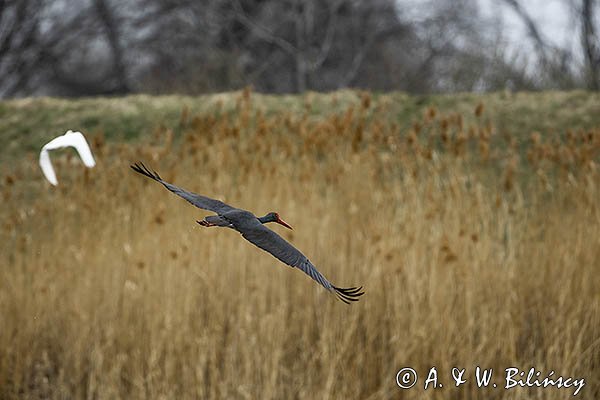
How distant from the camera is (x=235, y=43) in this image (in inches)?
527

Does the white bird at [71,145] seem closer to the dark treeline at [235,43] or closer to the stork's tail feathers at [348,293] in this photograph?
the stork's tail feathers at [348,293]

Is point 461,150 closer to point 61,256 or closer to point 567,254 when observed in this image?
point 567,254

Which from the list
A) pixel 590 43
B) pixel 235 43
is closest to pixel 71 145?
pixel 590 43

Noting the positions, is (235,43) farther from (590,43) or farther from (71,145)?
(71,145)

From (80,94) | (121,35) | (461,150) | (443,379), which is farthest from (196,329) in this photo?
(80,94)

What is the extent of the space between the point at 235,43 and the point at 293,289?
11.1 m

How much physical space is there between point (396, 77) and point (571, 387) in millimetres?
11360

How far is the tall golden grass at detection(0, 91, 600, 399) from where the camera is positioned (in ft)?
8.10

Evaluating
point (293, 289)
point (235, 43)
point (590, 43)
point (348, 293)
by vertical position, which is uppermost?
point (235, 43)

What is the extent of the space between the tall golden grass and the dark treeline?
9041 millimetres

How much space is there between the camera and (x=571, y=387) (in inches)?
94.1

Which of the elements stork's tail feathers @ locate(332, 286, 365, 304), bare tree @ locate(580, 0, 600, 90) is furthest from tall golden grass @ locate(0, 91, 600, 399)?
bare tree @ locate(580, 0, 600, 90)

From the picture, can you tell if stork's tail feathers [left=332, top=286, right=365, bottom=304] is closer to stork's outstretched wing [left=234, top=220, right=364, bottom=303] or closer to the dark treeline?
stork's outstretched wing [left=234, top=220, right=364, bottom=303]

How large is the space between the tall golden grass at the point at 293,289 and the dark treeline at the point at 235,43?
904cm
